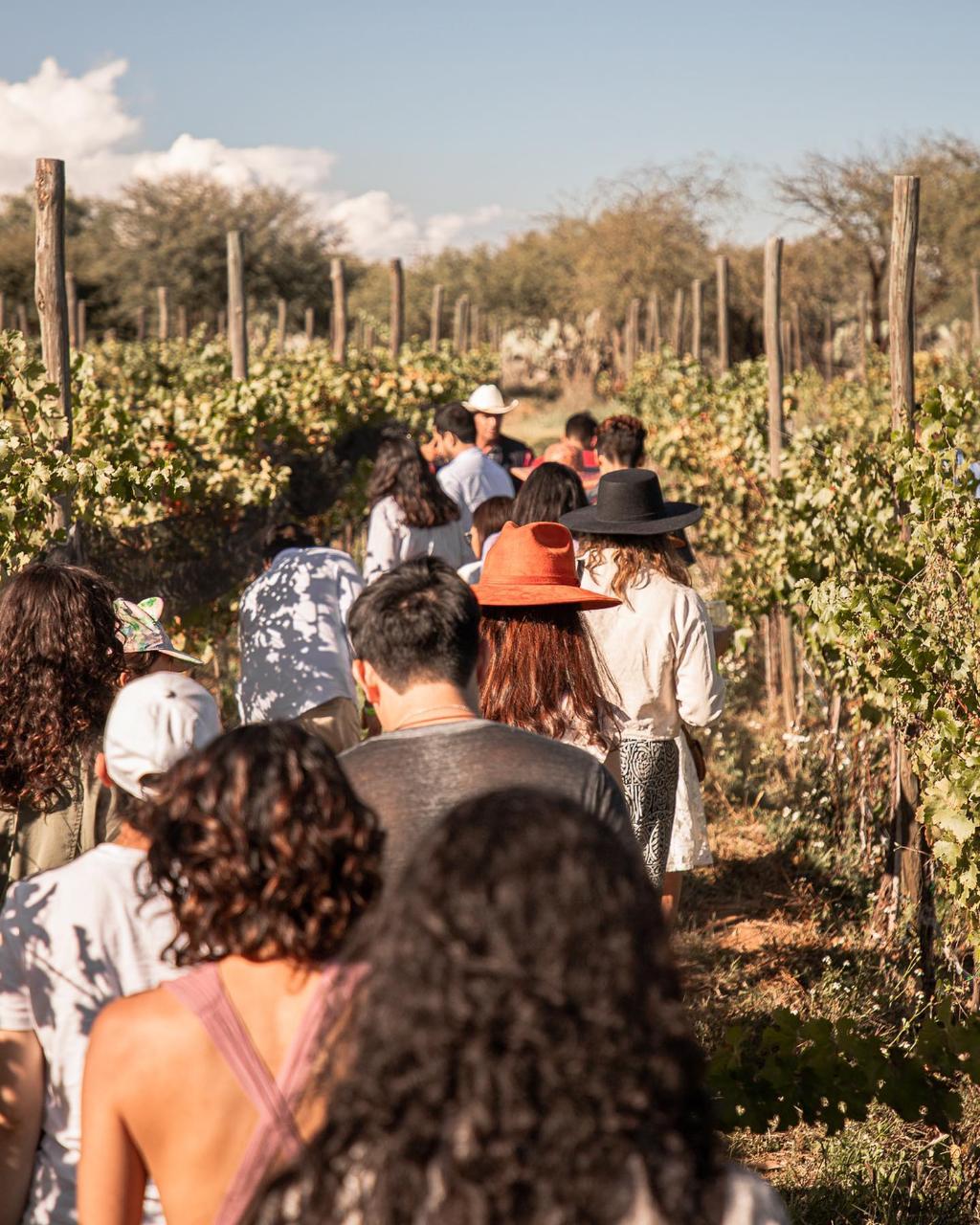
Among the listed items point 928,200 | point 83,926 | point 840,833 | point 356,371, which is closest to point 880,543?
point 840,833

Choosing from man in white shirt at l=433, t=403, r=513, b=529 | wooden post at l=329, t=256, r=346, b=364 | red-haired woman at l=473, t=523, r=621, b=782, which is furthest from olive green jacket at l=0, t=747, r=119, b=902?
wooden post at l=329, t=256, r=346, b=364

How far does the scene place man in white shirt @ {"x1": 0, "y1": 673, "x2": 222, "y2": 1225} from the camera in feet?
6.25

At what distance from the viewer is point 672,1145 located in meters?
1.18

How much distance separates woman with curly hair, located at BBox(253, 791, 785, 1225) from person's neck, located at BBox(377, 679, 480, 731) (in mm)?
1075

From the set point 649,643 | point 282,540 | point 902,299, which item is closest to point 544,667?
point 649,643

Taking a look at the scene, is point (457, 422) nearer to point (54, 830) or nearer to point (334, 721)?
point (334, 721)

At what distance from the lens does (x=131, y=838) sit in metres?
1.98

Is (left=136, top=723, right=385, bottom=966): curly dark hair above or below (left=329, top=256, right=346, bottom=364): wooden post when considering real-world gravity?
below

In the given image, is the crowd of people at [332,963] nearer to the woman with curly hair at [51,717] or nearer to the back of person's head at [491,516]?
the woman with curly hair at [51,717]

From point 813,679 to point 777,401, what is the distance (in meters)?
1.82

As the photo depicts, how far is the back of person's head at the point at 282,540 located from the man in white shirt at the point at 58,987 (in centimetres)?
306

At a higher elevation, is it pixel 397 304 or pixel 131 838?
pixel 397 304

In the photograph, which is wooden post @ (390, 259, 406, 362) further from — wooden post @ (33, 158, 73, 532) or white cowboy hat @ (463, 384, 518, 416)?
wooden post @ (33, 158, 73, 532)

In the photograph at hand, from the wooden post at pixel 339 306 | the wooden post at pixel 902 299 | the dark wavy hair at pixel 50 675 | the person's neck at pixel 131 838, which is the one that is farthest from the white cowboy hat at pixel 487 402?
the person's neck at pixel 131 838
